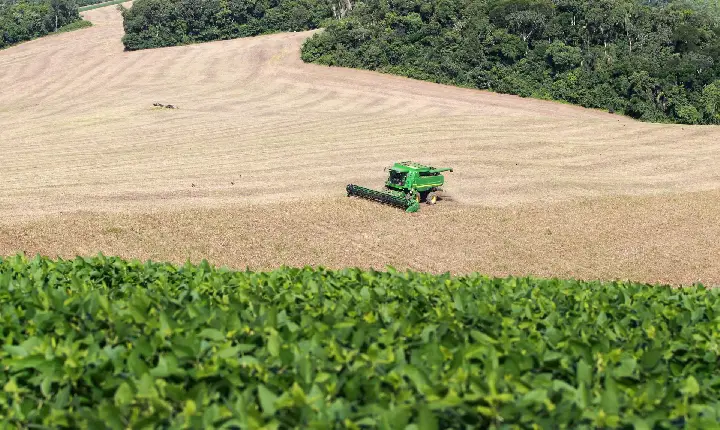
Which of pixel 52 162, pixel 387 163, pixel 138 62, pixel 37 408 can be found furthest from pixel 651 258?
pixel 138 62

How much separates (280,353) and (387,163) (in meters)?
35.5

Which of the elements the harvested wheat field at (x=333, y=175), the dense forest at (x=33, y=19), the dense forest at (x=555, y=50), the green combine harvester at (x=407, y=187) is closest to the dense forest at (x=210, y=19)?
the harvested wheat field at (x=333, y=175)

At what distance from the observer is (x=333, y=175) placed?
39781mm

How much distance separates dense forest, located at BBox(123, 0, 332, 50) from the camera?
8638 cm

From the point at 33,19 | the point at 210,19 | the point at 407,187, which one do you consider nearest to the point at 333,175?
the point at 407,187

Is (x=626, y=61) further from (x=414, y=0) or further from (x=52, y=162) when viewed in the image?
(x=52, y=162)

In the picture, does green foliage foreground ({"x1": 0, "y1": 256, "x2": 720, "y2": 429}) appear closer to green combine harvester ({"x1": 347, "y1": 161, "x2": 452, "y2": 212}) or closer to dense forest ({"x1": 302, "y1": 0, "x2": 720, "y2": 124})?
green combine harvester ({"x1": 347, "y1": 161, "x2": 452, "y2": 212})

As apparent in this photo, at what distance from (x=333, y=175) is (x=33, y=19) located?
227 feet

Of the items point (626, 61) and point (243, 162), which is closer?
point (243, 162)

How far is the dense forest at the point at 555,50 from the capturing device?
6075 cm

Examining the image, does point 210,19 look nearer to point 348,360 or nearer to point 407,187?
point 407,187

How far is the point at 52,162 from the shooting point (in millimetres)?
43031

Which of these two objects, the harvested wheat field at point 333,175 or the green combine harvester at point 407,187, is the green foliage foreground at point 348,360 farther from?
the green combine harvester at point 407,187

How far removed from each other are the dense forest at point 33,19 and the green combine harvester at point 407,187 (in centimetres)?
7131
